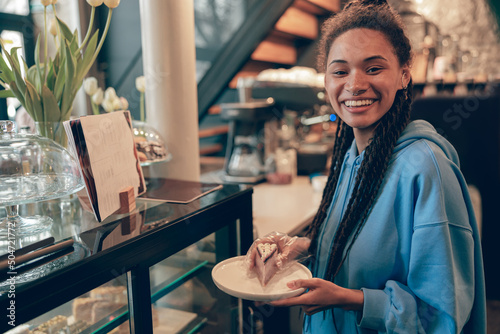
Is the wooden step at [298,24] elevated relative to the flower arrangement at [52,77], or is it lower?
elevated

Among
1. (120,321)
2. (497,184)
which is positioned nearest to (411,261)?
(120,321)

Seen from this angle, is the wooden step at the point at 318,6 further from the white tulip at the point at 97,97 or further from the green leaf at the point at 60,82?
the green leaf at the point at 60,82

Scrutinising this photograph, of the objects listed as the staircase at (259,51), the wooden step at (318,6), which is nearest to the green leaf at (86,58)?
the staircase at (259,51)

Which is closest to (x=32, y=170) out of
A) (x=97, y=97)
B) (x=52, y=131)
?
(x=52, y=131)

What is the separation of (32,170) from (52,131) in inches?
12.3

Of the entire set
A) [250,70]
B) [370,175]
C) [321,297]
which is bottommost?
[321,297]

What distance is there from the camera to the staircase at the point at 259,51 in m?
3.64

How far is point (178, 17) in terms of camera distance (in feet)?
5.27

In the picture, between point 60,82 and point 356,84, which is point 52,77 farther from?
point 356,84

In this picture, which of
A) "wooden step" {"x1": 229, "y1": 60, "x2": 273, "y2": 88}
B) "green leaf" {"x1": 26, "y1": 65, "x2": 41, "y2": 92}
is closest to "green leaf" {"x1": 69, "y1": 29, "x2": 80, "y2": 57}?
"green leaf" {"x1": 26, "y1": 65, "x2": 41, "y2": 92}

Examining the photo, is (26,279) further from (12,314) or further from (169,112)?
(169,112)

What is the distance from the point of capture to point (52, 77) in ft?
4.08

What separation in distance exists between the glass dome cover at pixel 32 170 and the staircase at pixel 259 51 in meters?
2.65

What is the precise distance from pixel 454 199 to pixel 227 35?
319 cm
